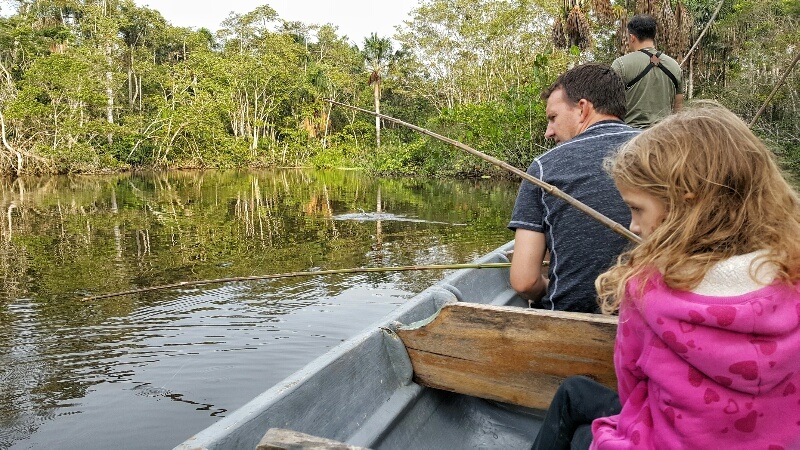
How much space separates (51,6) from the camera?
28.8 m

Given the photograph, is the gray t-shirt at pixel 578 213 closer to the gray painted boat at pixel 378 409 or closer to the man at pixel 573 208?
the man at pixel 573 208

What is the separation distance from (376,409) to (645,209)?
1033mm

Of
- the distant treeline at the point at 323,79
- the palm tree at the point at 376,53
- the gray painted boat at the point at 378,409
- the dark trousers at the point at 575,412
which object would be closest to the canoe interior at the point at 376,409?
the gray painted boat at the point at 378,409

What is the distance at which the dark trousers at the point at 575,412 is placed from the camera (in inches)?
50.6

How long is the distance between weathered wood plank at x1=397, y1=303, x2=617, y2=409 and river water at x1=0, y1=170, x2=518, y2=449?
27 cm

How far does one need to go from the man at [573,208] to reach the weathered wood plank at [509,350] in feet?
0.75

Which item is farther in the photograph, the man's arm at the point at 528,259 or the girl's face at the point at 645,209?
the man's arm at the point at 528,259

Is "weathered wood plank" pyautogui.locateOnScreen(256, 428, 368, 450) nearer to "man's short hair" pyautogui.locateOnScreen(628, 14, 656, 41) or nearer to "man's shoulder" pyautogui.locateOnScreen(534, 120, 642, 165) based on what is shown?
"man's shoulder" pyautogui.locateOnScreen(534, 120, 642, 165)

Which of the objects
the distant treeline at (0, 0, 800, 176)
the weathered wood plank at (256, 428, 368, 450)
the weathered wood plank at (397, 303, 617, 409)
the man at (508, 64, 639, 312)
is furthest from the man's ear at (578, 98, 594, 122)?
the distant treeline at (0, 0, 800, 176)

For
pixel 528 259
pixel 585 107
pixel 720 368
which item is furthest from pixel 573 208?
pixel 720 368

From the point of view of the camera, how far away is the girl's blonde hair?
0.99 m

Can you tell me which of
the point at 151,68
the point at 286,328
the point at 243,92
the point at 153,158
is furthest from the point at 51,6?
the point at 286,328

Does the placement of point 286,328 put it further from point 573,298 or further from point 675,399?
point 675,399

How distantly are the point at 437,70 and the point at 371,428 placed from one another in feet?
109
